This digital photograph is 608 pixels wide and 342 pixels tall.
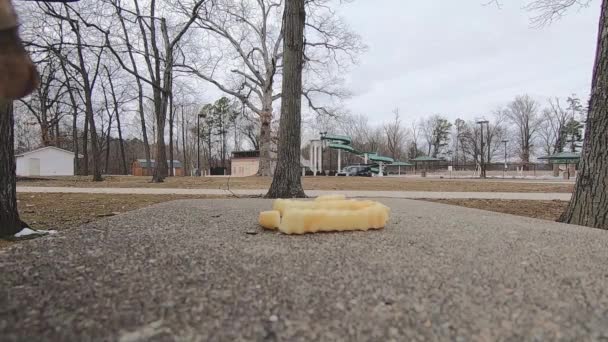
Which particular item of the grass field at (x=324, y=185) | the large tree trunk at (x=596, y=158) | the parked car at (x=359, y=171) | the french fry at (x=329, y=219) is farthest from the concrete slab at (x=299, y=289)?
the parked car at (x=359, y=171)

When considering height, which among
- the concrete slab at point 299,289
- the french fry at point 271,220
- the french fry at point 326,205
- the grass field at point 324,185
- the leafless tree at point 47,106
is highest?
the leafless tree at point 47,106

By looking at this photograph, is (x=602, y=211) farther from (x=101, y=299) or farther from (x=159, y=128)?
(x=159, y=128)

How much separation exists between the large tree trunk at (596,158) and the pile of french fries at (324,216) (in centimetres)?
255

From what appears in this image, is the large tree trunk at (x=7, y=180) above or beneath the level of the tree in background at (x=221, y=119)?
beneath

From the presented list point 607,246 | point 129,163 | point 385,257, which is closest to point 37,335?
point 385,257

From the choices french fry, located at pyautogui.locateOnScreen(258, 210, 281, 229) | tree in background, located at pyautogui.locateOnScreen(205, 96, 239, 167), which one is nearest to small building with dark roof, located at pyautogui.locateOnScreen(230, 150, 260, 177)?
tree in background, located at pyautogui.locateOnScreen(205, 96, 239, 167)

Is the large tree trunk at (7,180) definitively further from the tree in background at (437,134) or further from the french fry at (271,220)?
the tree in background at (437,134)

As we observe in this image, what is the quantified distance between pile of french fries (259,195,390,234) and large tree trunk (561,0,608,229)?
8.37ft

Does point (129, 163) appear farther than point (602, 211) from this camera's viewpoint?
Yes

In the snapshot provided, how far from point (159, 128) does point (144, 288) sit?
54.4ft

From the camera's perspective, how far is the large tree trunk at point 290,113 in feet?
20.6

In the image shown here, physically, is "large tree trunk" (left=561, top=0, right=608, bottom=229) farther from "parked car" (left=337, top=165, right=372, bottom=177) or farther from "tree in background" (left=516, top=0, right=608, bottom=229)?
"parked car" (left=337, top=165, right=372, bottom=177)

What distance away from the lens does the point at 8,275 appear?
1361mm

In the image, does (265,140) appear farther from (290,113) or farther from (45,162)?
(45,162)
